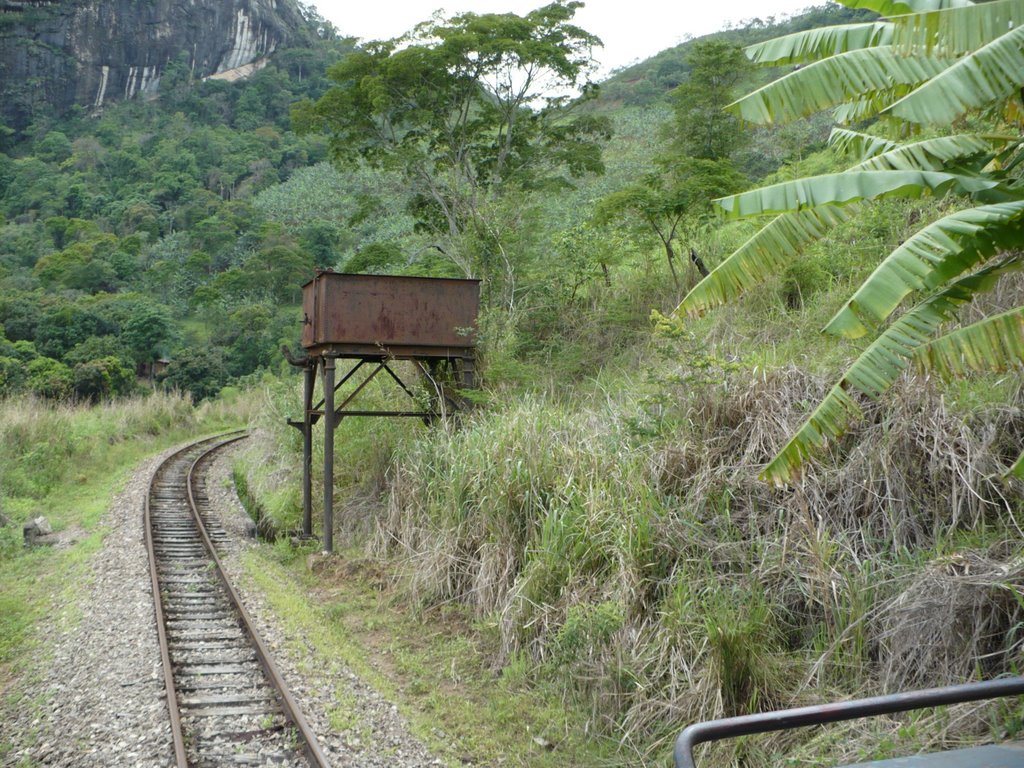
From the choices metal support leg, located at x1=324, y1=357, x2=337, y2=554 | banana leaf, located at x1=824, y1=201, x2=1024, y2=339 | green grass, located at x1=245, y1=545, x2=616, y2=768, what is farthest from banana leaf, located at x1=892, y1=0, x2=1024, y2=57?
metal support leg, located at x1=324, y1=357, x2=337, y2=554

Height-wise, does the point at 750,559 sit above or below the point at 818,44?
below

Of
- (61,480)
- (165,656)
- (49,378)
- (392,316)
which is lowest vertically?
(61,480)

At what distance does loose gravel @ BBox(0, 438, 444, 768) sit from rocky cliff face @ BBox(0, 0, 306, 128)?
369 ft

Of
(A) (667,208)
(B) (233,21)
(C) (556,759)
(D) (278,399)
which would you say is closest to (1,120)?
(B) (233,21)

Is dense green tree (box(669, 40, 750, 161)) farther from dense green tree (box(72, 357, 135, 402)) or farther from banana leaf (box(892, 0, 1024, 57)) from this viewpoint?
dense green tree (box(72, 357, 135, 402))

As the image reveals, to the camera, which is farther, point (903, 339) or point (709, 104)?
point (709, 104)

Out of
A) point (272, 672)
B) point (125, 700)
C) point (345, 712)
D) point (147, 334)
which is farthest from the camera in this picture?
point (147, 334)

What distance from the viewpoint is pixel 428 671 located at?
26.9ft

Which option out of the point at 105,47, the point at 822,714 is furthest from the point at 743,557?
the point at 105,47

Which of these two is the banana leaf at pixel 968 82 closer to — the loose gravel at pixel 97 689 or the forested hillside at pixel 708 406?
the forested hillside at pixel 708 406

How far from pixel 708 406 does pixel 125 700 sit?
223 inches

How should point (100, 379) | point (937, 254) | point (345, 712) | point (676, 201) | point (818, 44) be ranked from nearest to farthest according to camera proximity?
point (937, 254) → point (818, 44) → point (345, 712) → point (676, 201) → point (100, 379)

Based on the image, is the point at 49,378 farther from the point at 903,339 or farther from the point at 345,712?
the point at 903,339

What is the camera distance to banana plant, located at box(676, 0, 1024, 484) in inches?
187
